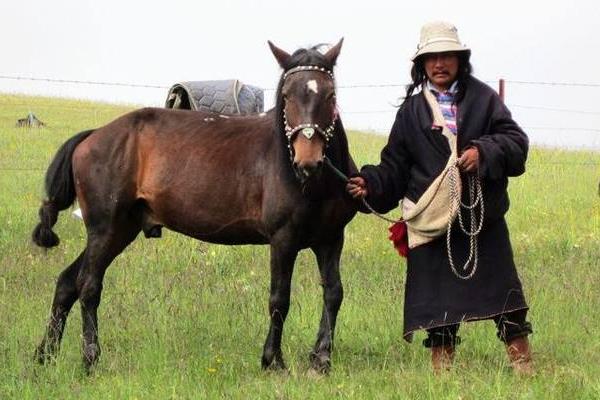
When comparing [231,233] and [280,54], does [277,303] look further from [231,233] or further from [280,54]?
[280,54]

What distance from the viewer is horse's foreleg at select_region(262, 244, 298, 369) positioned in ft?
20.0

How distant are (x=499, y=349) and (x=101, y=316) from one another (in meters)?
3.22

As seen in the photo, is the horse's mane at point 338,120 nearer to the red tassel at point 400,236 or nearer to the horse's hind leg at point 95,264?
the red tassel at point 400,236

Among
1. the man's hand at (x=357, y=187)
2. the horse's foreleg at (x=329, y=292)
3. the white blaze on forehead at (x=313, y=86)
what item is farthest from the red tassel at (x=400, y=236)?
the white blaze on forehead at (x=313, y=86)

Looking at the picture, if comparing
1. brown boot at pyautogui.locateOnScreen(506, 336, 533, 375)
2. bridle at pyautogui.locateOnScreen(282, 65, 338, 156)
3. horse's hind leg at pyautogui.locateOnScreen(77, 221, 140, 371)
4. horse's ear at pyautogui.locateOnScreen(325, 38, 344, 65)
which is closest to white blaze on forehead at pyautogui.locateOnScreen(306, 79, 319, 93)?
bridle at pyautogui.locateOnScreen(282, 65, 338, 156)

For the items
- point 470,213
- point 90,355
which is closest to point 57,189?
point 90,355

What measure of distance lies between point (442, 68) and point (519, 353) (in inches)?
68.9

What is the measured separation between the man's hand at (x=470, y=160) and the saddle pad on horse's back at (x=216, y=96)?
403cm

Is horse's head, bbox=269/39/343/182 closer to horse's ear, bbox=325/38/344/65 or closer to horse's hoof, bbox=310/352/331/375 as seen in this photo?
horse's ear, bbox=325/38/344/65

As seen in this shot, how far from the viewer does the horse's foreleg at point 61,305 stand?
22.3ft

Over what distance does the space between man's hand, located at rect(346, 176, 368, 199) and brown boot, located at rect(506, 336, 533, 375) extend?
1253 mm

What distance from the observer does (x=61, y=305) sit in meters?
7.08

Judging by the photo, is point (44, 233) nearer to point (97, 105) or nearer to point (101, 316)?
point (101, 316)

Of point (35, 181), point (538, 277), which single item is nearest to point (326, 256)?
point (538, 277)
